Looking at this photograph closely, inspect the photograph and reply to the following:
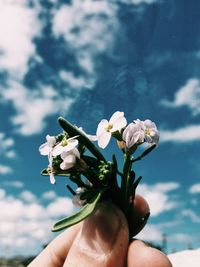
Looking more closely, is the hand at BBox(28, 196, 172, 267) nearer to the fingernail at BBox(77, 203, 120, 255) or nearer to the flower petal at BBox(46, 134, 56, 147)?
the fingernail at BBox(77, 203, 120, 255)

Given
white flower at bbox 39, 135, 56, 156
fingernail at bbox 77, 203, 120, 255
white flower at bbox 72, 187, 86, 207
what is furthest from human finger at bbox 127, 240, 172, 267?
white flower at bbox 39, 135, 56, 156

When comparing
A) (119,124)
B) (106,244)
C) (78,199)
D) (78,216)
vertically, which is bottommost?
(106,244)

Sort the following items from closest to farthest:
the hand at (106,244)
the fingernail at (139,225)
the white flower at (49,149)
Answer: the hand at (106,244) → the white flower at (49,149) → the fingernail at (139,225)

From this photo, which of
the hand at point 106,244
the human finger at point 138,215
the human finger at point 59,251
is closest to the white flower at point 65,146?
the hand at point 106,244

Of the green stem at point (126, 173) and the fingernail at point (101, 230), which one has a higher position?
the green stem at point (126, 173)

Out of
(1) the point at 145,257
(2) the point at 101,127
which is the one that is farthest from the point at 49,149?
(1) the point at 145,257

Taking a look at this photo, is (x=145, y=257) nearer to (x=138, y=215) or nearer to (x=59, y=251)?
(x=138, y=215)

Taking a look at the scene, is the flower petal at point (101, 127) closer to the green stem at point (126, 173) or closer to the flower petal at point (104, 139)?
the flower petal at point (104, 139)
